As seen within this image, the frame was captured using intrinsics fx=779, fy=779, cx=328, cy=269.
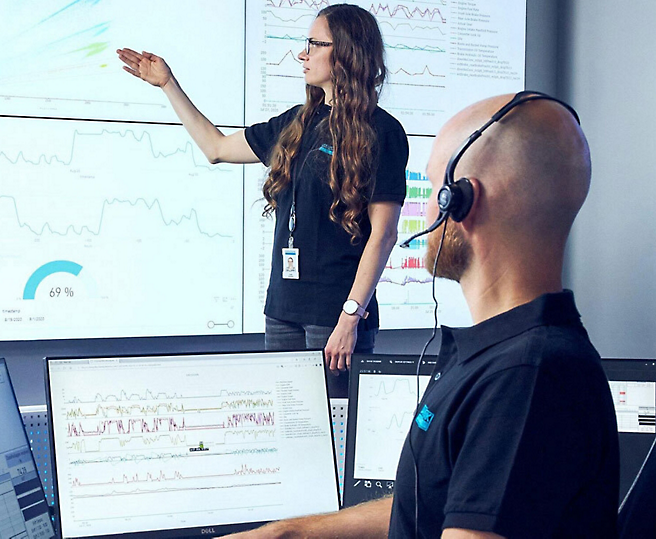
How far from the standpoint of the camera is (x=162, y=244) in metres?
3.09

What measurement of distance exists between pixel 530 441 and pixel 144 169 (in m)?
2.56

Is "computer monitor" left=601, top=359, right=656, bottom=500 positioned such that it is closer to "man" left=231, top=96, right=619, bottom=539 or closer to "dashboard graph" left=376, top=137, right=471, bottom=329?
"man" left=231, top=96, right=619, bottom=539

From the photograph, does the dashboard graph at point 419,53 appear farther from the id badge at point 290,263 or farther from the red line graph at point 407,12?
the id badge at point 290,263

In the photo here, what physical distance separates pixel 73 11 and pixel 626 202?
236 centimetres

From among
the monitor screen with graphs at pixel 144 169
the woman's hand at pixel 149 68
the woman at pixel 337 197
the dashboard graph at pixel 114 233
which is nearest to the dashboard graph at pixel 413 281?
the monitor screen with graphs at pixel 144 169

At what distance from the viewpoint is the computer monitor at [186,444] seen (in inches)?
47.7

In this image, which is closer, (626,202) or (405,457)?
(405,457)

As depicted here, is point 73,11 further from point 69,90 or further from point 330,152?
point 330,152

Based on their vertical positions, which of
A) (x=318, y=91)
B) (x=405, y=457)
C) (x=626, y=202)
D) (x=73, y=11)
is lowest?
(x=405, y=457)

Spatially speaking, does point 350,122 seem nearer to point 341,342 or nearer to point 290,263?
point 290,263

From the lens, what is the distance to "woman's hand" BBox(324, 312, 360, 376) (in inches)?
83.2

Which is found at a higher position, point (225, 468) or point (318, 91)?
point (318, 91)

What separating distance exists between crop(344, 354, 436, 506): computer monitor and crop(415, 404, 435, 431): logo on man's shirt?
44 cm

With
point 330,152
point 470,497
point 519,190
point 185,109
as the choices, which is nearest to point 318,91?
point 330,152
